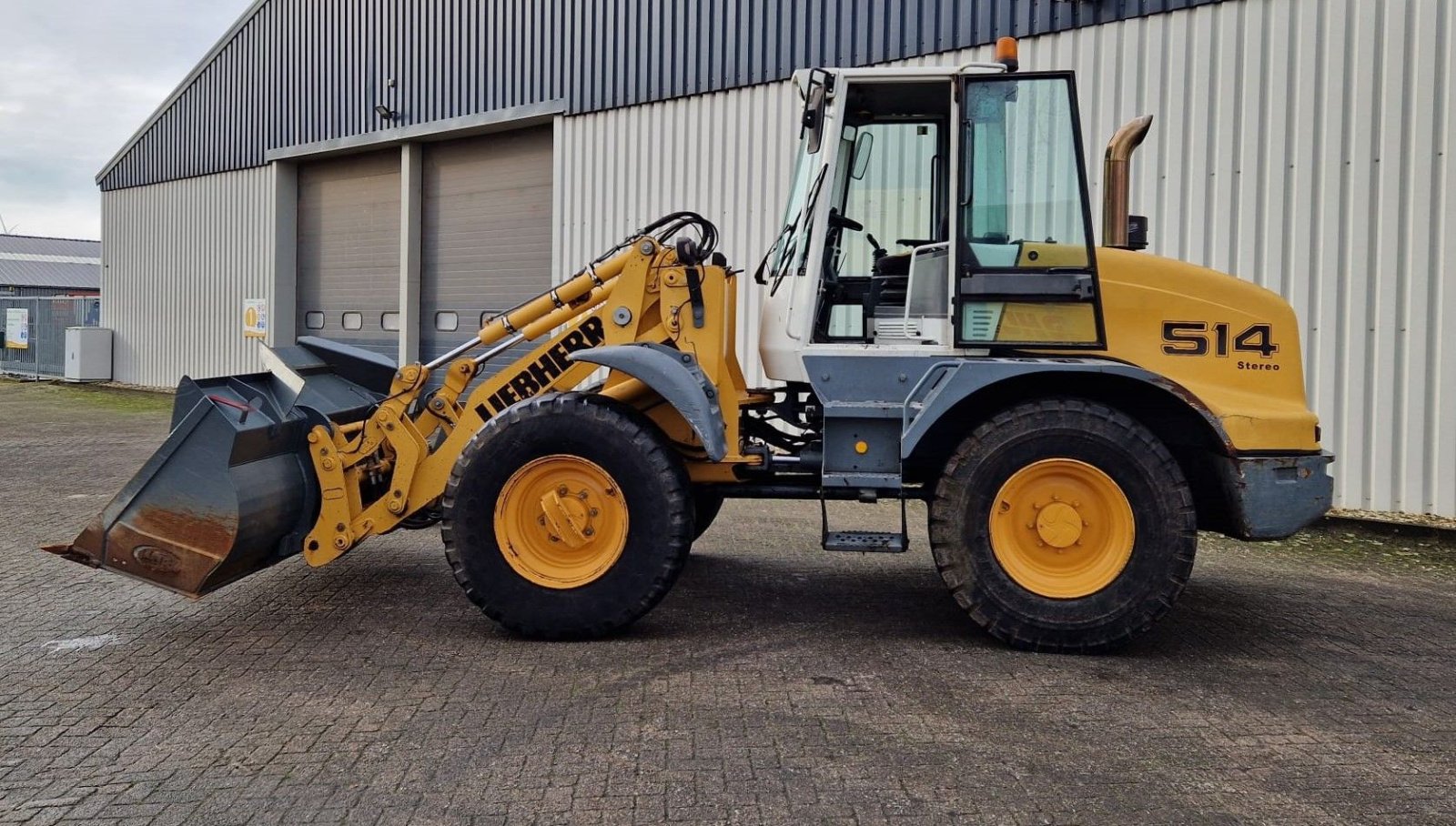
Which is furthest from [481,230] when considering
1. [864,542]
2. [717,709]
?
[717,709]

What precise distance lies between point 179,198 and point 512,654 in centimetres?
1948

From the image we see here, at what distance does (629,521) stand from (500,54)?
1140 centimetres

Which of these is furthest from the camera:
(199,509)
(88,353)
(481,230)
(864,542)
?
(88,353)

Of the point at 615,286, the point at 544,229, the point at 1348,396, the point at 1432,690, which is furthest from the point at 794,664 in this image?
the point at 544,229

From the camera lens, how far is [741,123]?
40.2 ft

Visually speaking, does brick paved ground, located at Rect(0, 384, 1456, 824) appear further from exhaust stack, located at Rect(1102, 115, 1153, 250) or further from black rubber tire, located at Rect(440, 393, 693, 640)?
exhaust stack, located at Rect(1102, 115, 1153, 250)

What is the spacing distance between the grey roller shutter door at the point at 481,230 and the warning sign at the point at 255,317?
4057 mm

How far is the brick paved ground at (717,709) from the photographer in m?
3.65

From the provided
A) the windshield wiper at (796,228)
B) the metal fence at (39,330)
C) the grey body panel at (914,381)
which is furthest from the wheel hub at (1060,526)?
the metal fence at (39,330)

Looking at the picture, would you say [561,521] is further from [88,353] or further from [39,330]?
[39,330]

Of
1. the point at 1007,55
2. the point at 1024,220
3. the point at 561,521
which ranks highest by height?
the point at 1007,55

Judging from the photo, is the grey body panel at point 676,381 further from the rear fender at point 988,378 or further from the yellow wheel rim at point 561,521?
the rear fender at point 988,378

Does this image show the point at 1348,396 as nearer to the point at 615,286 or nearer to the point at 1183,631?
the point at 1183,631

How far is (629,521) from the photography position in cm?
541
